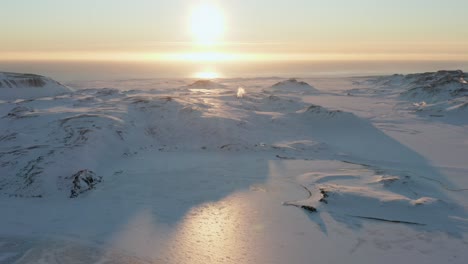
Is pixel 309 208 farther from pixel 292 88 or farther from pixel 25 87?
pixel 292 88

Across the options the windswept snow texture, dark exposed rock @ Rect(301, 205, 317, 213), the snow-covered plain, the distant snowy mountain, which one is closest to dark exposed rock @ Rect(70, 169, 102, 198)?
the snow-covered plain

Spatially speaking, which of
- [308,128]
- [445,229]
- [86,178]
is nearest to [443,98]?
[308,128]

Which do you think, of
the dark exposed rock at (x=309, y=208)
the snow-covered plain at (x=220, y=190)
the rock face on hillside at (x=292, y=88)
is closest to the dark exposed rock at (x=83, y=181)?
the snow-covered plain at (x=220, y=190)

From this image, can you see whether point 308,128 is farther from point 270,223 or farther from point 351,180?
point 270,223

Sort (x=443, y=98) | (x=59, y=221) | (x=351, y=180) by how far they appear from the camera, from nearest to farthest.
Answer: (x=59, y=221) < (x=351, y=180) < (x=443, y=98)

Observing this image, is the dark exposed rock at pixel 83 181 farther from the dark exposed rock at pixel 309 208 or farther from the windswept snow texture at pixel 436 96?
the windswept snow texture at pixel 436 96
